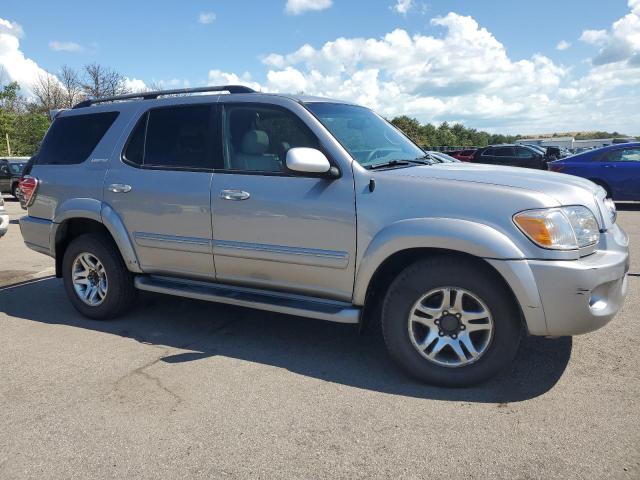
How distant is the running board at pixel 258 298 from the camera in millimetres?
3670

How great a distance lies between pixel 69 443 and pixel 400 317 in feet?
6.65

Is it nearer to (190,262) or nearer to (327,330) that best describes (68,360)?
(190,262)

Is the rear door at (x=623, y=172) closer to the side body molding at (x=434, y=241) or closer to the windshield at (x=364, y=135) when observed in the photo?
the windshield at (x=364, y=135)

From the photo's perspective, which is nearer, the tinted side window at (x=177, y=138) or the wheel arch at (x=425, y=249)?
the wheel arch at (x=425, y=249)

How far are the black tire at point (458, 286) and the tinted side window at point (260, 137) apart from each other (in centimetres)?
119

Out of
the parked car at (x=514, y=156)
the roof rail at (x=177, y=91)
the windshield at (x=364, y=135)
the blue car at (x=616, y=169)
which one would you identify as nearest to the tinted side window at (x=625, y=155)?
the blue car at (x=616, y=169)

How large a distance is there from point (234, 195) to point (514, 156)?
19381 millimetres

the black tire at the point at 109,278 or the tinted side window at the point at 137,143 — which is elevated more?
the tinted side window at the point at 137,143

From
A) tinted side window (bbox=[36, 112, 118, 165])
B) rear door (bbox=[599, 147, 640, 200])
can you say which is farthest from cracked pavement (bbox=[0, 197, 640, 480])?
rear door (bbox=[599, 147, 640, 200])

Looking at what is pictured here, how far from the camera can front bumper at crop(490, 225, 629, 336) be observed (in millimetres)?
3062

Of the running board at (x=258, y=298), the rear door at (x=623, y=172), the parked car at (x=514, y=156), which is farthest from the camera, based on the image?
the parked car at (x=514, y=156)

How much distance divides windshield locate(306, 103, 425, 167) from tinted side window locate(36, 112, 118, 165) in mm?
2110

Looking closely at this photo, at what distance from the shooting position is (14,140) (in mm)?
33625

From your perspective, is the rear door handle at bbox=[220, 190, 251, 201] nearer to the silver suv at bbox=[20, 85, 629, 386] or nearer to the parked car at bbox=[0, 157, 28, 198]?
the silver suv at bbox=[20, 85, 629, 386]
